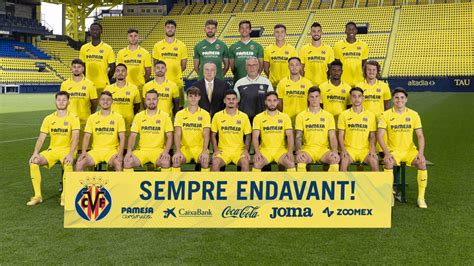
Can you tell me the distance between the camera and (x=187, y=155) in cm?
577

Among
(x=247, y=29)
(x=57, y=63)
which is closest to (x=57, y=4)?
(x=57, y=63)

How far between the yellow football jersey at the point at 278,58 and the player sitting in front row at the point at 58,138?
324cm

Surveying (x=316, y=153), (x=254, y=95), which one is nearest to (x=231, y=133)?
(x=254, y=95)

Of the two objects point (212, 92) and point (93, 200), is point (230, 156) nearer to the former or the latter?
point (212, 92)

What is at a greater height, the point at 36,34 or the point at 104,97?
the point at 36,34

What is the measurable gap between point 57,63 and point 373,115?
38.0 meters

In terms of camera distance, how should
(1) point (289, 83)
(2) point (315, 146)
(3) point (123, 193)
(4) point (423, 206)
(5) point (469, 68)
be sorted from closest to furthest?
1. (3) point (123, 193)
2. (4) point (423, 206)
3. (2) point (315, 146)
4. (1) point (289, 83)
5. (5) point (469, 68)

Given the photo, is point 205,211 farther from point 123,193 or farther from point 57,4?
point 57,4

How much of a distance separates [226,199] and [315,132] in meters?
1.88

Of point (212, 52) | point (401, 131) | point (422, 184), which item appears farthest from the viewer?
point (212, 52)

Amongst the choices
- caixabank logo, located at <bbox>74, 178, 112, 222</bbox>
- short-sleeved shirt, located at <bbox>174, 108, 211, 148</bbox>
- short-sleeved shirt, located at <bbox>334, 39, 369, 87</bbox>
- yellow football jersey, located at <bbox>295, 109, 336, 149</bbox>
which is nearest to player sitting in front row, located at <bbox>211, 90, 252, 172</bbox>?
short-sleeved shirt, located at <bbox>174, 108, 211, 148</bbox>

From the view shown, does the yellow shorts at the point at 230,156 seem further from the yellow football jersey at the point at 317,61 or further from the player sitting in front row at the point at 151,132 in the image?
the yellow football jersey at the point at 317,61

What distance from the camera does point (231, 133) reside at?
580 centimetres

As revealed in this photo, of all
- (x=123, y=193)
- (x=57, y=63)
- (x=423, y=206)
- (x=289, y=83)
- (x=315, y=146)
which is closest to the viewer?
(x=123, y=193)
